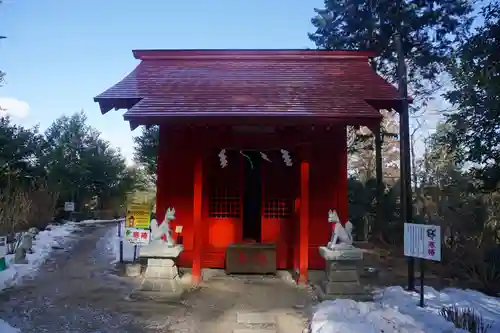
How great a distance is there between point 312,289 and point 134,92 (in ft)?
18.1

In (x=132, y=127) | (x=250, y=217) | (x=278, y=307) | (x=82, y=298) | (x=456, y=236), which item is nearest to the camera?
(x=278, y=307)

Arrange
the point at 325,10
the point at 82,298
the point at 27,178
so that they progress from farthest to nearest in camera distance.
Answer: the point at 27,178 → the point at 325,10 → the point at 82,298

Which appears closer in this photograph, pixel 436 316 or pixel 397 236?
pixel 436 316

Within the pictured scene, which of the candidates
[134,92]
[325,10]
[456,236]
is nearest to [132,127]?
[134,92]

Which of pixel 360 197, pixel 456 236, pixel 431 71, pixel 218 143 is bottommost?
pixel 456 236

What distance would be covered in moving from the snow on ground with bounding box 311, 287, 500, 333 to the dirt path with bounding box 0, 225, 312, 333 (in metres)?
0.57

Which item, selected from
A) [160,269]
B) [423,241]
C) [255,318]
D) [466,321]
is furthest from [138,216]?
[466,321]

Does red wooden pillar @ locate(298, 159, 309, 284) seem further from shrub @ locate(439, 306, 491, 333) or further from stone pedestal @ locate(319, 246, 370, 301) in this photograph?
shrub @ locate(439, 306, 491, 333)

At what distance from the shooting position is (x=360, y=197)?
1363cm

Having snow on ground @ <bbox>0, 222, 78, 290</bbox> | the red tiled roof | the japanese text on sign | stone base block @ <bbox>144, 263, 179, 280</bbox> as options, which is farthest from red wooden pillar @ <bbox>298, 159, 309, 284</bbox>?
snow on ground @ <bbox>0, 222, 78, 290</bbox>

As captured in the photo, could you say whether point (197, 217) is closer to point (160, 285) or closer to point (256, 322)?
point (160, 285)

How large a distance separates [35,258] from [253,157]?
6382mm

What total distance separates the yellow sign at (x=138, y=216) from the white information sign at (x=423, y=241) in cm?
542

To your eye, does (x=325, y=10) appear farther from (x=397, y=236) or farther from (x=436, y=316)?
(x=436, y=316)
